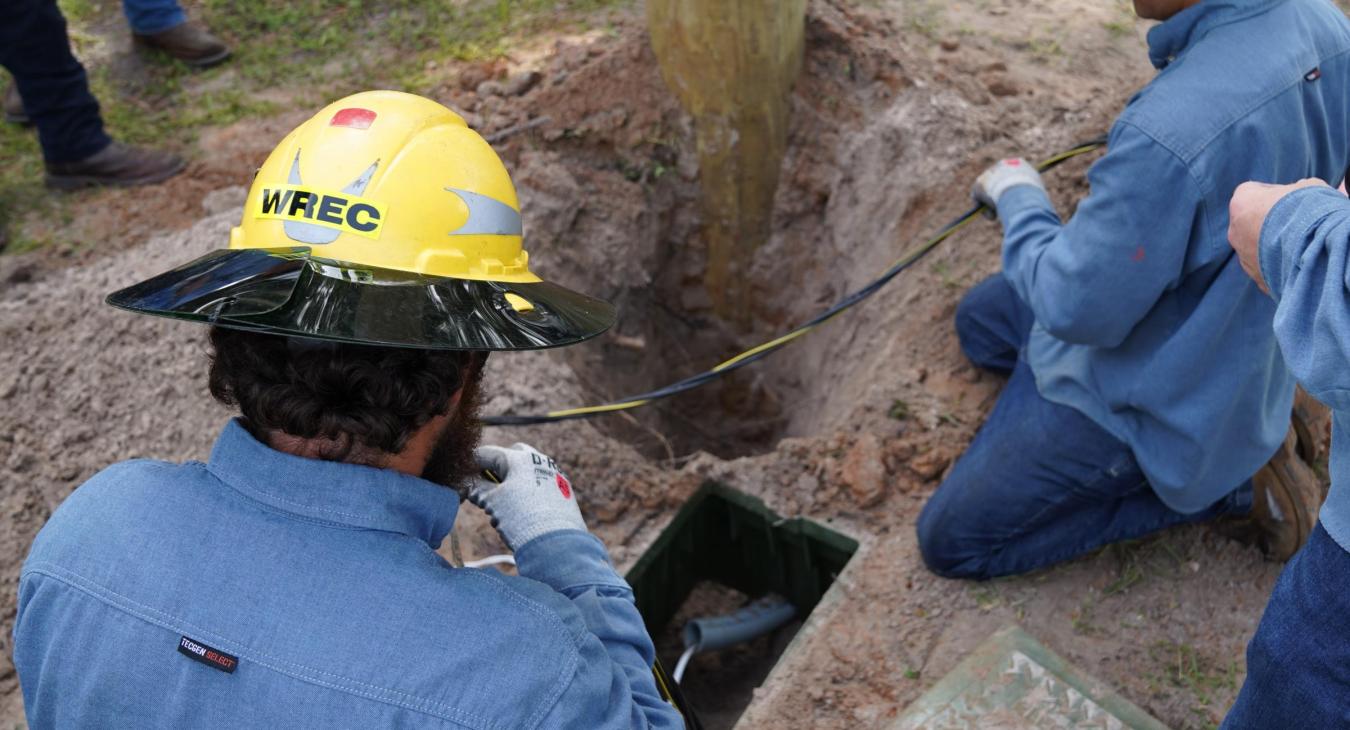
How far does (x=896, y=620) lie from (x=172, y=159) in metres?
3.59

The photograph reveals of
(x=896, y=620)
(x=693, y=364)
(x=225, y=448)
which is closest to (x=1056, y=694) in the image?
(x=896, y=620)

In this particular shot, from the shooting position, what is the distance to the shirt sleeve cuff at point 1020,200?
2.62 metres

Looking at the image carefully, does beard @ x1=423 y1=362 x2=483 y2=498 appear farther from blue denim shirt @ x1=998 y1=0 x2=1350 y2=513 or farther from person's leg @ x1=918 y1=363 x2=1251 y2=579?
person's leg @ x1=918 y1=363 x2=1251 y2=579

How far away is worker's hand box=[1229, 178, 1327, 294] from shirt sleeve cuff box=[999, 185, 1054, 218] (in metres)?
0.96

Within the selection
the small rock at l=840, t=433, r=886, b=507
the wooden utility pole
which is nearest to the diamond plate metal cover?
the small rock at l=840, t=433, r=886, b=507

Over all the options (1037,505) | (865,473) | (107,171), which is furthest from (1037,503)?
(107,171)

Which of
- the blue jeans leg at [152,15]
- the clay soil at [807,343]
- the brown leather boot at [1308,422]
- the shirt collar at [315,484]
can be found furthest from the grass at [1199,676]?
the blue jeans leg at [152,15]

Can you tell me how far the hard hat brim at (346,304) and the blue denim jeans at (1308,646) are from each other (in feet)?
4.14

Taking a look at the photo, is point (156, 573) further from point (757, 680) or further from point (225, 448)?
point (757, 680)

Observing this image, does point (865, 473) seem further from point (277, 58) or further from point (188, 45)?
point (188, 45)

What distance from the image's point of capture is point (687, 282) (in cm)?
431

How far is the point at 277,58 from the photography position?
504cm

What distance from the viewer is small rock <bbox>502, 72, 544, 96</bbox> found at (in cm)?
419

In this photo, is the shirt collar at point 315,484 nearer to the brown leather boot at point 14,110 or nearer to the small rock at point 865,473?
the small rock at point 865,473
